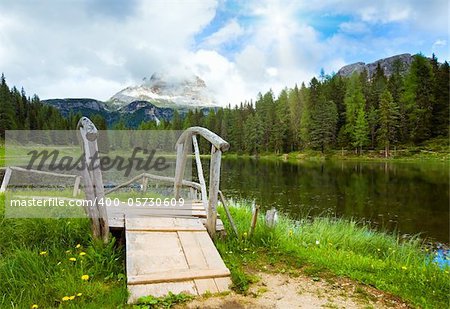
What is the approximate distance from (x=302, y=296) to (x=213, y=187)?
2652 millimetres

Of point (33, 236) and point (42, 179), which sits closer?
point (33, 236)

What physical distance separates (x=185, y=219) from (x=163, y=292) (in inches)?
102

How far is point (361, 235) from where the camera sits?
10266mm

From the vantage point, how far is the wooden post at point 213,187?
6465 mm

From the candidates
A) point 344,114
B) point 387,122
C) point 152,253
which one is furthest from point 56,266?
point 344,114

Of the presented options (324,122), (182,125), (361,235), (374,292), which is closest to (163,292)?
(374,292)

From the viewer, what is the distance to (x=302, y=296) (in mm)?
4734

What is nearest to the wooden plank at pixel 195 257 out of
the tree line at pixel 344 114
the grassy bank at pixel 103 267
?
the grassy bank at pixel 103 267

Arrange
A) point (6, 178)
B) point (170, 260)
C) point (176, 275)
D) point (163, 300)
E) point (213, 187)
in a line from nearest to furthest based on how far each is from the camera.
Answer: point (163, 300)
point (176, 275)
point (170, 260)
point (213, 187)
point (6, 178)

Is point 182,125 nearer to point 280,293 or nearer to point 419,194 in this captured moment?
point 419,194

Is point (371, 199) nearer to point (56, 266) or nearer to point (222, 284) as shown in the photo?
Answer: point (222, 284)

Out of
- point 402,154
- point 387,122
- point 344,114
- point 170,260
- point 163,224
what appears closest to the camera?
point 170,260

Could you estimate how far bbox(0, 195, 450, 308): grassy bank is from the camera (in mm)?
4502

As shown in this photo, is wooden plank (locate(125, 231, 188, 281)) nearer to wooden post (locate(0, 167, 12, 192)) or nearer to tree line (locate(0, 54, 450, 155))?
wooden post (locate(0, 167, 12, 192))
